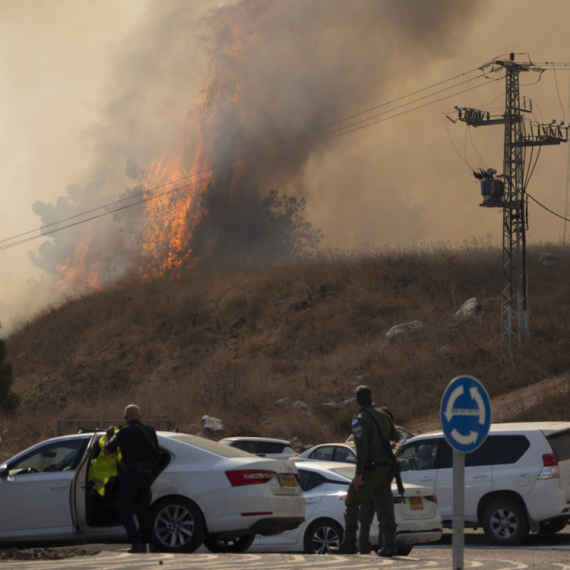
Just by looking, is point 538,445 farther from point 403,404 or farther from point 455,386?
point 403,404

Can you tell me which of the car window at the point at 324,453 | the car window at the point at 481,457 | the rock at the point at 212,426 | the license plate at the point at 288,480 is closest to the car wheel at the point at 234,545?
the license plate at the point at 288,480

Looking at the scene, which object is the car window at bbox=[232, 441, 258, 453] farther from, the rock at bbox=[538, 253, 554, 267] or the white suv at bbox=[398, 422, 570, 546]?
the rock at bbox=[538, 253, 554, 267]

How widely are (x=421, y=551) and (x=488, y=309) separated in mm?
30727

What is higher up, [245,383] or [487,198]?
[487,198]

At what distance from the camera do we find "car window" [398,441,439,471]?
13656 mm

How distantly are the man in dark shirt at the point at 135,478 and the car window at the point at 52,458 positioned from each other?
28.9 inches

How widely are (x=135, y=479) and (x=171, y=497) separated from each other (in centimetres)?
50

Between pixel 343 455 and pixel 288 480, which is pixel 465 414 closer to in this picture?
pixel 288 480

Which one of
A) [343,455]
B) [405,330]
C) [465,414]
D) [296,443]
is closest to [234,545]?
[465,414]

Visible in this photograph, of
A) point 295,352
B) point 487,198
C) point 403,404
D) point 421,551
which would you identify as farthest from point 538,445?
point 295,352

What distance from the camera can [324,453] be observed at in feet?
57.6

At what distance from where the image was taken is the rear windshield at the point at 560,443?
40.9 ft

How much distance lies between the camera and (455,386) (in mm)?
6520

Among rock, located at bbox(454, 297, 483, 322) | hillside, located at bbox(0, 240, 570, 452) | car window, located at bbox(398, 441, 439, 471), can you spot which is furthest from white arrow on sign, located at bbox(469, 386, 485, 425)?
rock, located at bbox(454, 297, 483, 322)
